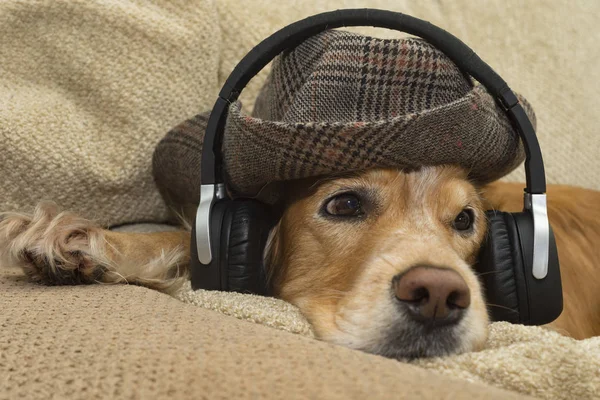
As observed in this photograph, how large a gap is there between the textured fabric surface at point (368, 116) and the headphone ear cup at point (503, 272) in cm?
19

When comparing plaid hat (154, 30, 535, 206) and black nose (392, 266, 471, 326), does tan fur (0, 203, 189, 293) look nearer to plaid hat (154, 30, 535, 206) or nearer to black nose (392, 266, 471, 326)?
plaid hat (154, 30, 535, 206)

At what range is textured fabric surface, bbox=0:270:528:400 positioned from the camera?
71cm

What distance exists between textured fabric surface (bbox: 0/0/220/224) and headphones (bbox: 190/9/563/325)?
1.78 ft

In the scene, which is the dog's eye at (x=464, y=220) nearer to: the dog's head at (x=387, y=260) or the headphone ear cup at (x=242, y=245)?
the dog's head at (x=387, y=260)

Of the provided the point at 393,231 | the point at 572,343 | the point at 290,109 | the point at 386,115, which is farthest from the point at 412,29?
the point at 572,343

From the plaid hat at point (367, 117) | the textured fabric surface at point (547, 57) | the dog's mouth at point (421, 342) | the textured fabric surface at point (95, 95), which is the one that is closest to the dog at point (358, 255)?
the dog's mouth at point (421, 342)

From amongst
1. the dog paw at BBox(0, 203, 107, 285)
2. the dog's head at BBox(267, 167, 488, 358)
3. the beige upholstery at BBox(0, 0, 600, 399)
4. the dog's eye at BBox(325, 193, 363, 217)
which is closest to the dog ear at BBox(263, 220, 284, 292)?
the dog's head at BBox(267, 167, 488, 358)

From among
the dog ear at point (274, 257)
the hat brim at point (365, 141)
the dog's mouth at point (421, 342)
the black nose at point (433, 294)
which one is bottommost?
the dog ear at point (274, 257)

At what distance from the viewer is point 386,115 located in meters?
1.21

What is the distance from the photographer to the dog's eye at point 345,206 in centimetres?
Answer: 136

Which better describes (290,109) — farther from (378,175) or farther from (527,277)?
(527,277)

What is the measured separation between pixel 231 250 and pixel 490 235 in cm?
57

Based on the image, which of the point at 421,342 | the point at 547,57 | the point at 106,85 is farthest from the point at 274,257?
the point at 547,57

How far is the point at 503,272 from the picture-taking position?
1.21m
